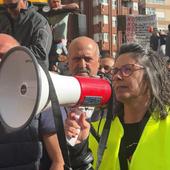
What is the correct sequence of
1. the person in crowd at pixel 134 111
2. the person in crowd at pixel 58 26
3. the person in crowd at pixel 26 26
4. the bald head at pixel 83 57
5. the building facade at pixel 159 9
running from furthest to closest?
1. the building facade at pixel 159 9
2. the person in crowd at pixel 58 26
3. the person in crowd at pixel 26 26
4. the bald head at pixel 83 57
5. the person in crowd at pixel 134 111

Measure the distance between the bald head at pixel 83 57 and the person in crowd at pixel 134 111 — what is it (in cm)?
83

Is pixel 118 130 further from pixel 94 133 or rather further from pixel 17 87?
pixel 17 87

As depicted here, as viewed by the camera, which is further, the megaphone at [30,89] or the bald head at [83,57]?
the bald head at [83,57]

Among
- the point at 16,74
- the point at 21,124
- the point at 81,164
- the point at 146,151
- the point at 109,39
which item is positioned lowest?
the point at 109,39

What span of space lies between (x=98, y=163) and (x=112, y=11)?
64.1 meters

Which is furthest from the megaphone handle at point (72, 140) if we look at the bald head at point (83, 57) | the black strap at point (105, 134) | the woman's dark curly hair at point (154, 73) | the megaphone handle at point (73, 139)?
the bald head at point (83, 57)

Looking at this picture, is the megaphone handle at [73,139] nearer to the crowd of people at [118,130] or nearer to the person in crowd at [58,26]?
the crowd of people at [118,130]

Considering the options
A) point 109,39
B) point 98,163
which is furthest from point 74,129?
point 109,39

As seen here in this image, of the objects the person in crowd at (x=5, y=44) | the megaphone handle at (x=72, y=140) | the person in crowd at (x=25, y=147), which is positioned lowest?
the person in crowd at (x=25, y=147)

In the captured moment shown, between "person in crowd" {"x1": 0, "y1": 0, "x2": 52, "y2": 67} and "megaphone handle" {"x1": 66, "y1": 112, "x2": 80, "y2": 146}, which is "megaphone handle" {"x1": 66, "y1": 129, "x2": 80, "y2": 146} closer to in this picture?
"megaphone handle" {"x1": 66, "y1": 112, "x2": 80, "y2": 146}

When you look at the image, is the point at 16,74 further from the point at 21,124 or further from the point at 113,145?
the point at 113,145

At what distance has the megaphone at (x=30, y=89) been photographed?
2.32 m

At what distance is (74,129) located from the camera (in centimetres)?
269

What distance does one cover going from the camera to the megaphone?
7.62 ft
